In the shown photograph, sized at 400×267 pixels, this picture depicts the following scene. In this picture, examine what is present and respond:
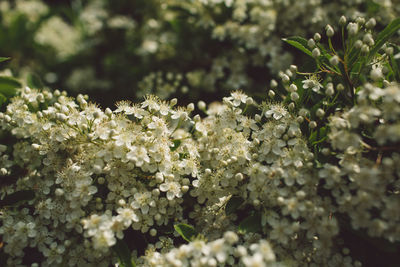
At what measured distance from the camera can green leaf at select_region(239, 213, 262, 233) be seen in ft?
5.75

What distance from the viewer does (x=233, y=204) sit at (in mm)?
1880

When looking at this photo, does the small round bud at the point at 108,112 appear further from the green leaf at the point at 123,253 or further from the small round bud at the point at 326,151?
the small round bud at the point at 326,151

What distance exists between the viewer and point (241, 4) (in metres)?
3.05

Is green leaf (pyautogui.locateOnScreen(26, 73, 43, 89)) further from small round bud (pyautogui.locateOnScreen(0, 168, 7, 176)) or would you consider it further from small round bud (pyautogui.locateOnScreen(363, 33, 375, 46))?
small round bud (pyautogui.locateOnScreen(363, 33, 375, 46))

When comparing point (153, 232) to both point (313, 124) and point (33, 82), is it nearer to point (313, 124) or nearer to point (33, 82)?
point (313, 124)

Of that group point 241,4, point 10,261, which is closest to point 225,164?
point 10,261

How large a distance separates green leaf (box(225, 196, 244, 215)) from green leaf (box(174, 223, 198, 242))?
0.69 ft

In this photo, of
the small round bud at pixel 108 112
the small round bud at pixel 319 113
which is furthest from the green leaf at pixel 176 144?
the small round bud at pixel 319 113

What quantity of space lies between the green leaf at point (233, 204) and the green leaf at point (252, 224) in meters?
0.10

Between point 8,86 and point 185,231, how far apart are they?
1.67 m

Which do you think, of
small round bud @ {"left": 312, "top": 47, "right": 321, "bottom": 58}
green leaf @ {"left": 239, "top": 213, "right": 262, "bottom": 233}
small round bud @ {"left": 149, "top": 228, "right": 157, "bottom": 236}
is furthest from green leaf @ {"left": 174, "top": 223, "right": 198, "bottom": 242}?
small round bud @ {"left": 312, "top": 47, "right": 321, "bottom": 58}

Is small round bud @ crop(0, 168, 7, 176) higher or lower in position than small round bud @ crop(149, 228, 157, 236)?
higher

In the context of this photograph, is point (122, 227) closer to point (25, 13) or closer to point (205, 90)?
point (205, 90)

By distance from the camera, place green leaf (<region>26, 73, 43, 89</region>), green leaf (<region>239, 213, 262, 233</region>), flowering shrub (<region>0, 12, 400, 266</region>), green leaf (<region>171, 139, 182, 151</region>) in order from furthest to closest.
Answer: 1. green leaf (<region>26, 73, 43, 89</region>)
2. green leaf (<region>171, 139, 182, 151</region>)
3. green leaf (<region>239, 213, 262, 233</region>)
4. flowering shrub (<region>0, 12, 400, 266</region>)
